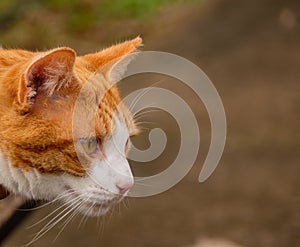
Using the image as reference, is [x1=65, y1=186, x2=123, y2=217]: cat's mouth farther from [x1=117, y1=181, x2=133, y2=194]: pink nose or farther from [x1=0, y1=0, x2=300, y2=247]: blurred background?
[x1=0, y1=0, x2=300, y2=247]: blurred background

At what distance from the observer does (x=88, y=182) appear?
170 cm

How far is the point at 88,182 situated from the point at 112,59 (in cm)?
32

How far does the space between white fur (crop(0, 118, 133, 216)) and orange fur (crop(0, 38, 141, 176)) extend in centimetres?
2

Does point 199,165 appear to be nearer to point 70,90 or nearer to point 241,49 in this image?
point 241,49

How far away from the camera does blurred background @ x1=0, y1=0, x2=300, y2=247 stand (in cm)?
306

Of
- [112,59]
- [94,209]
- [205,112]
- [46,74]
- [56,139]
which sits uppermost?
[205,112]

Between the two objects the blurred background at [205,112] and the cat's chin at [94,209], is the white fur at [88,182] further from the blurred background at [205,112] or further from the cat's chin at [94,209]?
the blurred background at [205,112]

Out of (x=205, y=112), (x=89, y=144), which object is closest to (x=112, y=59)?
(x=89, y=144)

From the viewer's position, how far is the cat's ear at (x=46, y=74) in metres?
1.54

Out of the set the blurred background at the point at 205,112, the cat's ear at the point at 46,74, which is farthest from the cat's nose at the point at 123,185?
the blurred background at the point at 205,112

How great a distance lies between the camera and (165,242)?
119 inches

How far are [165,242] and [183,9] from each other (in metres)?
2.12

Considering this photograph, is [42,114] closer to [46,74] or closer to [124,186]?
[46,74]

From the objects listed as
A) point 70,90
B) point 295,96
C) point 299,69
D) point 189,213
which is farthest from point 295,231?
point 70,90
